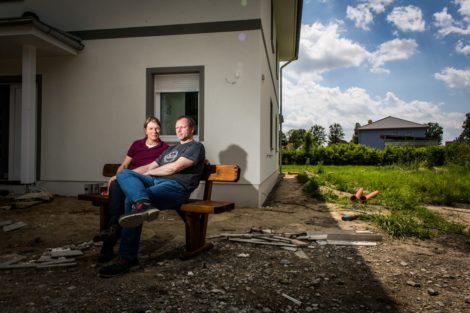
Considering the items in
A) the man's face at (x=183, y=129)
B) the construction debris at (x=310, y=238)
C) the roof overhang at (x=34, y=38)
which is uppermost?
the roof overhang at (x=34, y=38)

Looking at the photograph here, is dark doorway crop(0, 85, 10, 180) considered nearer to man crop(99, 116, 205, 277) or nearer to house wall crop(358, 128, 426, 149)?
man crop(99, 116, 205, 277)

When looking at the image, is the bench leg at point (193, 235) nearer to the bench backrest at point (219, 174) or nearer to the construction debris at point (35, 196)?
the bench backrest at point (219, 174)

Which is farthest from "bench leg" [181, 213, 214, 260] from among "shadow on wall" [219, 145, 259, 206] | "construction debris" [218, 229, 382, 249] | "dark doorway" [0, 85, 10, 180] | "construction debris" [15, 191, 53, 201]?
"dark doorway" [0, 85, 10, 180]

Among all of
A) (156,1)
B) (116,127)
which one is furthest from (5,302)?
(156,1)

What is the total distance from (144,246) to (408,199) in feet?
18.6

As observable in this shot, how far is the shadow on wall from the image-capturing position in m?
6.67

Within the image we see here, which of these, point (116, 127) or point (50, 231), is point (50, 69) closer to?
point (116, 127)

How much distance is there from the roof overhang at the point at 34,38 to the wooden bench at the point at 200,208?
4.27 m

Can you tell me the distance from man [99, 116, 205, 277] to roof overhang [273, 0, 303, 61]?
8246 mm

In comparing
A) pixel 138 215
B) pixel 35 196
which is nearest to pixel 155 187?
pixel 138 215

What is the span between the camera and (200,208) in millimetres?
3184

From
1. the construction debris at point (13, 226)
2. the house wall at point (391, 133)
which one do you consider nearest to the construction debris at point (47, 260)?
the construction debris at point (13, 226)

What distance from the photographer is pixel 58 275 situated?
3.01 meters

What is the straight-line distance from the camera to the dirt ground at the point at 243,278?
242 centimetres
